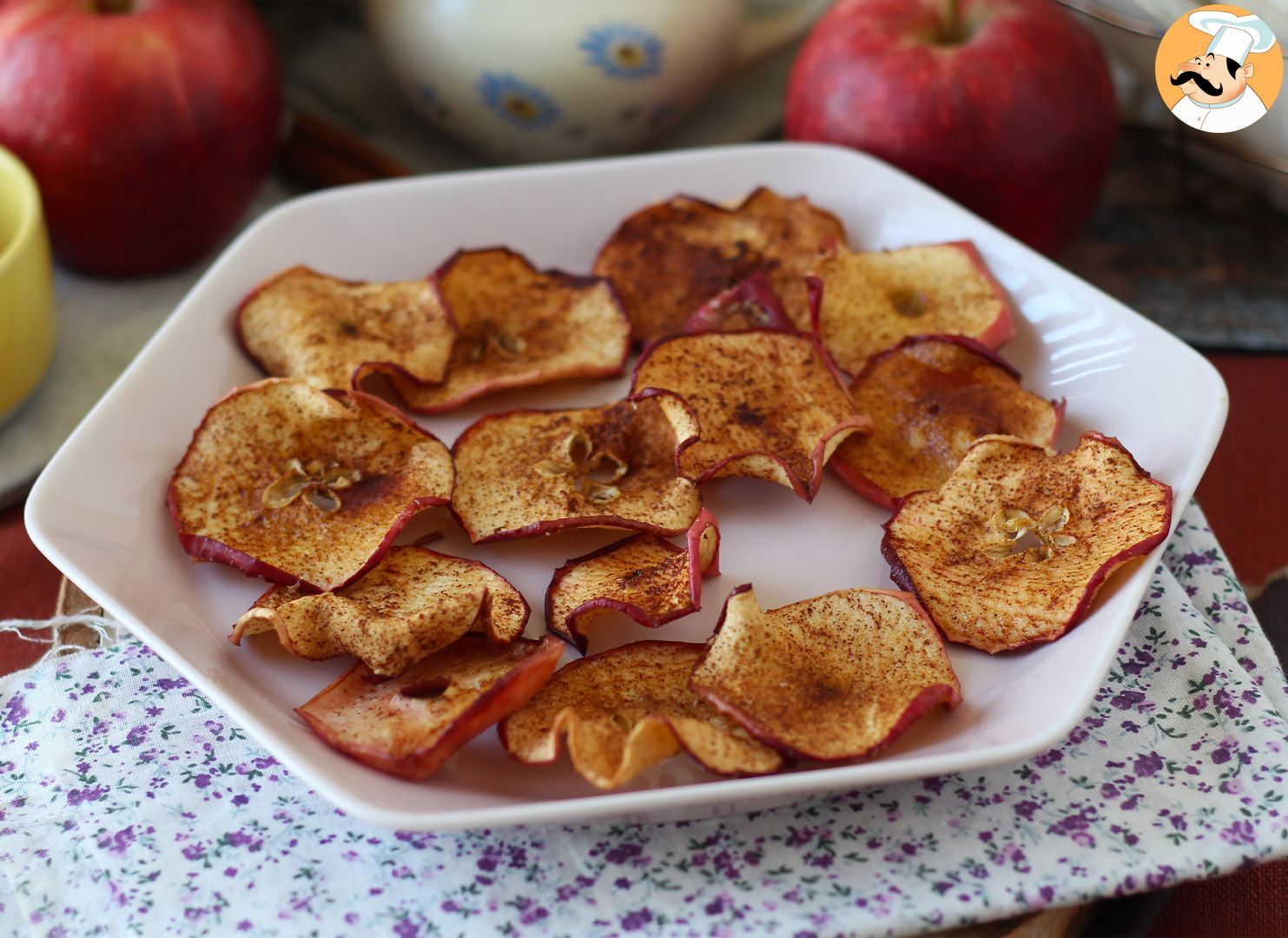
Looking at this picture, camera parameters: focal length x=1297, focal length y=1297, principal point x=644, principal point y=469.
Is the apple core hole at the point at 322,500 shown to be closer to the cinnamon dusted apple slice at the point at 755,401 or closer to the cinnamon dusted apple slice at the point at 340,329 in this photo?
the cinnamon dusted apple slice at the point at 340,329

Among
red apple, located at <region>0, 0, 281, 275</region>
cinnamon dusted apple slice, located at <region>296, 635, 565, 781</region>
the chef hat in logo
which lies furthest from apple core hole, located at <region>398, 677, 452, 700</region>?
the chef hat in logo

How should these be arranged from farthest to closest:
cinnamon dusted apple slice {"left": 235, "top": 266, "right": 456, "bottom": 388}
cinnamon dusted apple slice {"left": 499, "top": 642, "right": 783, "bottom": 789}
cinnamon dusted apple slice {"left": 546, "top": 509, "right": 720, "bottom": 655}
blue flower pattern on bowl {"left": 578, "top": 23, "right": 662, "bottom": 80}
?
blue flower pattern on bowl {"left": 578, "top": 23, "right": 662, "bottom": 80}
cinnamon dusted apple slice {"left": 235, "top": 266, "right": 456, "bottom": 388}
cinnamon dusted apple slice {"left": 546, "top": 509, "right": 720, "bottom": 655}
cinnamon dusted apple slice {"left": 499, "top": 642, "right": 783, "bottom": 789}

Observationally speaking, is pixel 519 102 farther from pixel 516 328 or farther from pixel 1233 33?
pixel 1233 33

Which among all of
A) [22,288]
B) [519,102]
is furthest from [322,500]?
[519,102]

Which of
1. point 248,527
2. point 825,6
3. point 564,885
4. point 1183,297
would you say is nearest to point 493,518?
point 248,527

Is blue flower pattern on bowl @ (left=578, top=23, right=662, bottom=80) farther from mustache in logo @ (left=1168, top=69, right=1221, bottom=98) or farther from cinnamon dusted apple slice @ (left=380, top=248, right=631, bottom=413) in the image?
mustache in logo @ (left=1168, top=69, right=1221, bottom=98)

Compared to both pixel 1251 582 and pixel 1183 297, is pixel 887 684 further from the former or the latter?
pixel 1183 297

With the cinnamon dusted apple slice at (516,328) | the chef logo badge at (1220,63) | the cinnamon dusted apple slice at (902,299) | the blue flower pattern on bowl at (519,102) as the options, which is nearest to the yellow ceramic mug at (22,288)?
the cinnamon dusted apple slice at (516,328)
